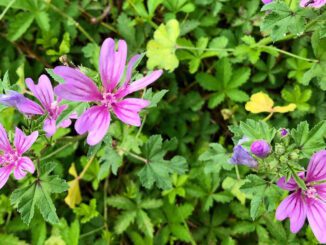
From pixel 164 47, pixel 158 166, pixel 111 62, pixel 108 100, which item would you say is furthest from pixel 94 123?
pixel 164 47

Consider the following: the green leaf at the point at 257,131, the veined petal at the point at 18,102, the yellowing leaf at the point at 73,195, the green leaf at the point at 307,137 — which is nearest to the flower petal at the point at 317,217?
the green leaf at the point at 307,137

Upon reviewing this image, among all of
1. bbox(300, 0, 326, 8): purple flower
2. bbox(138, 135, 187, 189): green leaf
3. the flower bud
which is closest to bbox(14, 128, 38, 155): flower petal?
bbox(138, 135, 187, 189): green leaf

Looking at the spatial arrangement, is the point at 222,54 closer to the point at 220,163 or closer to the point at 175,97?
the point at 175,97

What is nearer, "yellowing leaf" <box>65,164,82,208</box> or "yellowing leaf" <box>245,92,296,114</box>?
"yellowing leaf" <box>245,92,296,114</box>

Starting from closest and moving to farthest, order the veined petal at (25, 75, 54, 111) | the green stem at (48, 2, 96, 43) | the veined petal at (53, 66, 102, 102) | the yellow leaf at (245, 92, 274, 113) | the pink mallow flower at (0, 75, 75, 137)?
the veined petal at (53, 66, 102, 102), the pink mallow flower at (0, 75, 75, 137), the veined petal at (25, 75, 54, 111), the yellow leaf at (245, 92, 274, 113), the green stem at (48, 2, 96, 43)

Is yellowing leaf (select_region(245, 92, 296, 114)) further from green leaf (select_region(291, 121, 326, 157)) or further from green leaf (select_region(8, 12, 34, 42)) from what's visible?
green leaf (select_region(8, 12, 34, 42))

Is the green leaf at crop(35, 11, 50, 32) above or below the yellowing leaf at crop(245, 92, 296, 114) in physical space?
above

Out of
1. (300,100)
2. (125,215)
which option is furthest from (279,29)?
(125,215)
